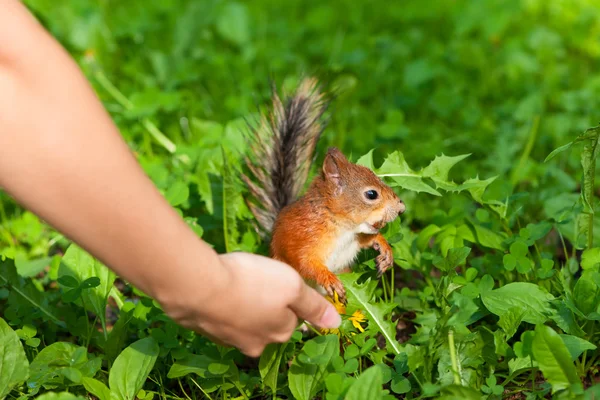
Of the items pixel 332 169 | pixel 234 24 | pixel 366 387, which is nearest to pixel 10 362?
pixel 366 387

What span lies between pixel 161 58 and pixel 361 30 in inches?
42.4

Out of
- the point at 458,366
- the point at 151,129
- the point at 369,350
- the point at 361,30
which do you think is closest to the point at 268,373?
the point at 369,350

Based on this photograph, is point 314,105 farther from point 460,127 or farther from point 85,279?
point 460,127

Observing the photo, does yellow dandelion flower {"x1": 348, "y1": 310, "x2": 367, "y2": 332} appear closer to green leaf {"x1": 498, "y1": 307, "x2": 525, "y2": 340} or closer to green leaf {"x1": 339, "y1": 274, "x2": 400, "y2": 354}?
green leaf {"x1": 339, "y1": 274, "x2": 400, "y2": 354}

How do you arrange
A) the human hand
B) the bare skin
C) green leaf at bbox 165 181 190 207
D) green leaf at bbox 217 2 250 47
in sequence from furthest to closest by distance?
green leaf at bbox 217 2 250 47 < green leaf at bbox 165 181 190 207 < the human hand < the bare skin

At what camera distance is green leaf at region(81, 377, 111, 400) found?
1798mm

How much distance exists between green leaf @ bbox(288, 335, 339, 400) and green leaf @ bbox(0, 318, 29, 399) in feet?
1.99

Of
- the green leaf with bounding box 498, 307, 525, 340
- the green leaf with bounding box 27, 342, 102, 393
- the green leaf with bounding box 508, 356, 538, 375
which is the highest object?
the green leaf with bounding box 27, 342, 102, 393

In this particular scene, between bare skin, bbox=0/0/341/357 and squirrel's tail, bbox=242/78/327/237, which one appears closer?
bare skin, bbox=0/0/341/357

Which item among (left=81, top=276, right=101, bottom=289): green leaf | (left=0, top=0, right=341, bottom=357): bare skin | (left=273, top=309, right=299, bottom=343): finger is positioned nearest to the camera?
(left=0, top=0, right=341, bottom=357): bare skin

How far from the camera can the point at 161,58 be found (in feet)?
12.1

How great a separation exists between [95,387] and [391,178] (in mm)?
949

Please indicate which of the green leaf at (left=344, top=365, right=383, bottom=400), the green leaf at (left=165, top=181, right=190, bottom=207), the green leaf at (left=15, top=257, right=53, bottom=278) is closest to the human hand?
the green leaf at (left=344, top=365, right=383, bottom=400)

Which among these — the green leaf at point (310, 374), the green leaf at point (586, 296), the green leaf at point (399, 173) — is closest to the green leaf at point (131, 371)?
the green leaf at point (310, 374)
